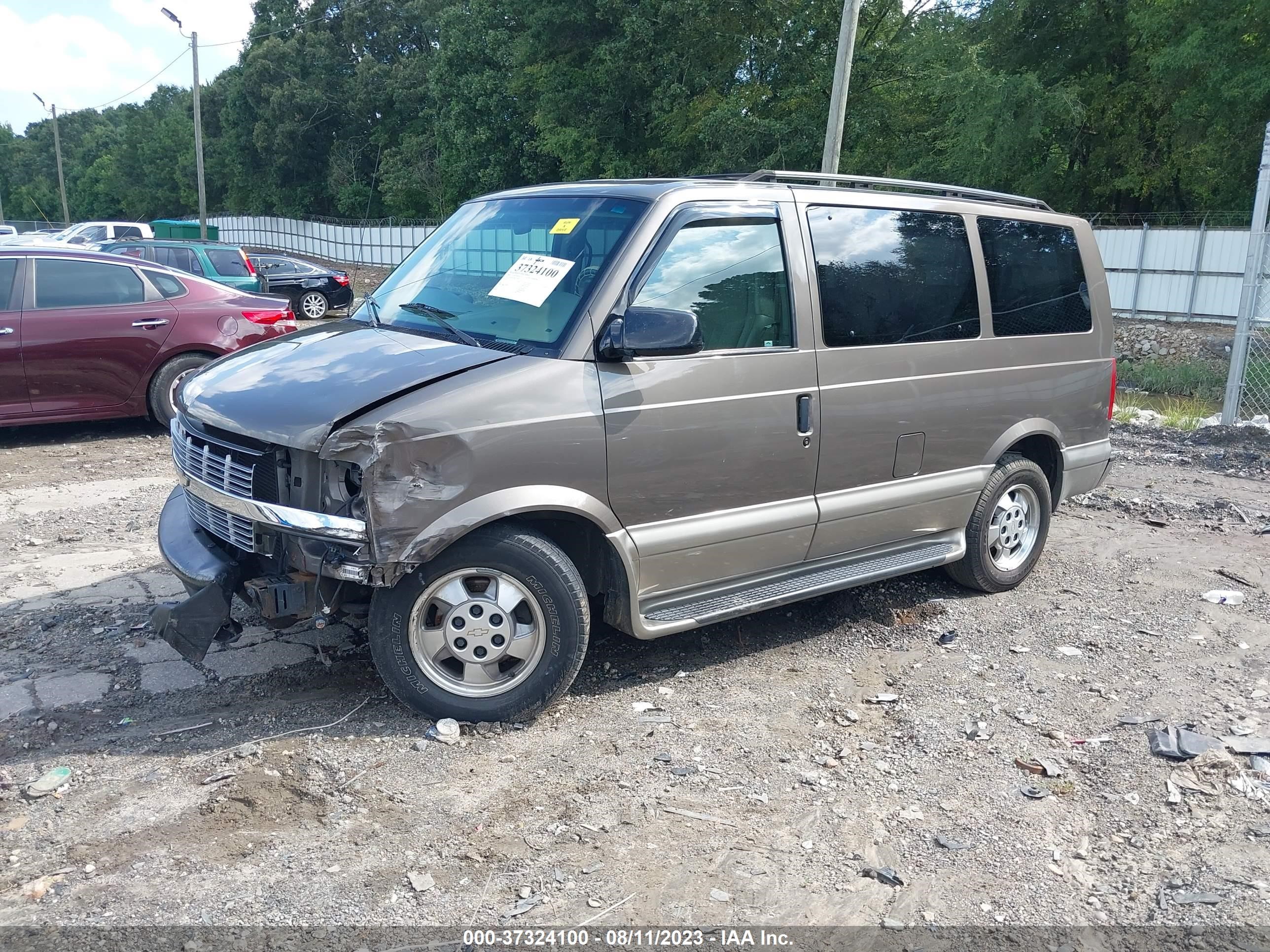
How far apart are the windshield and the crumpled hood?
6.8 inches

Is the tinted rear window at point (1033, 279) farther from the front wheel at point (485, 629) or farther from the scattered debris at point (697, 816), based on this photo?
the scattered debris at point (697, 816)

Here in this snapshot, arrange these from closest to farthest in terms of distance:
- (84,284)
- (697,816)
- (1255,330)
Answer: (697,816), (84,284), (1255,330)

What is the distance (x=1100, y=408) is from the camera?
20.5 ft

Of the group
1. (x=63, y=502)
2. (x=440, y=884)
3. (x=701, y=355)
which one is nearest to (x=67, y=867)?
(x=440, y=884)

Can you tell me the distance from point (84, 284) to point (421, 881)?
7.88 meters

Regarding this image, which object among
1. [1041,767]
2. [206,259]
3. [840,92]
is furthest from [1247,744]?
[206,259]

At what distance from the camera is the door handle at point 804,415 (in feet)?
15.1

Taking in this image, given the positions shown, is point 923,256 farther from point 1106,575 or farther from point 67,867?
point 67,867

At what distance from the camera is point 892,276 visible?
502 centimetres

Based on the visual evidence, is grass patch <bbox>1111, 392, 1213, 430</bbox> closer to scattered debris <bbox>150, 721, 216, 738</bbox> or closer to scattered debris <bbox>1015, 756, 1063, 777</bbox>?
scattered debris <bbox>1015, 756, 1063, 777</bbox>

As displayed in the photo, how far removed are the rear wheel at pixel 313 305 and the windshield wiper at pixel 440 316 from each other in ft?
63.3

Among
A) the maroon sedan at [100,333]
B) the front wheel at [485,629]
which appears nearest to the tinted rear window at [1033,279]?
the front wheel at [485,629]

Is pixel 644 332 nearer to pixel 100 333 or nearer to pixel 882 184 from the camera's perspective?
pixel 882 184

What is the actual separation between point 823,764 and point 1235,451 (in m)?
7.62
